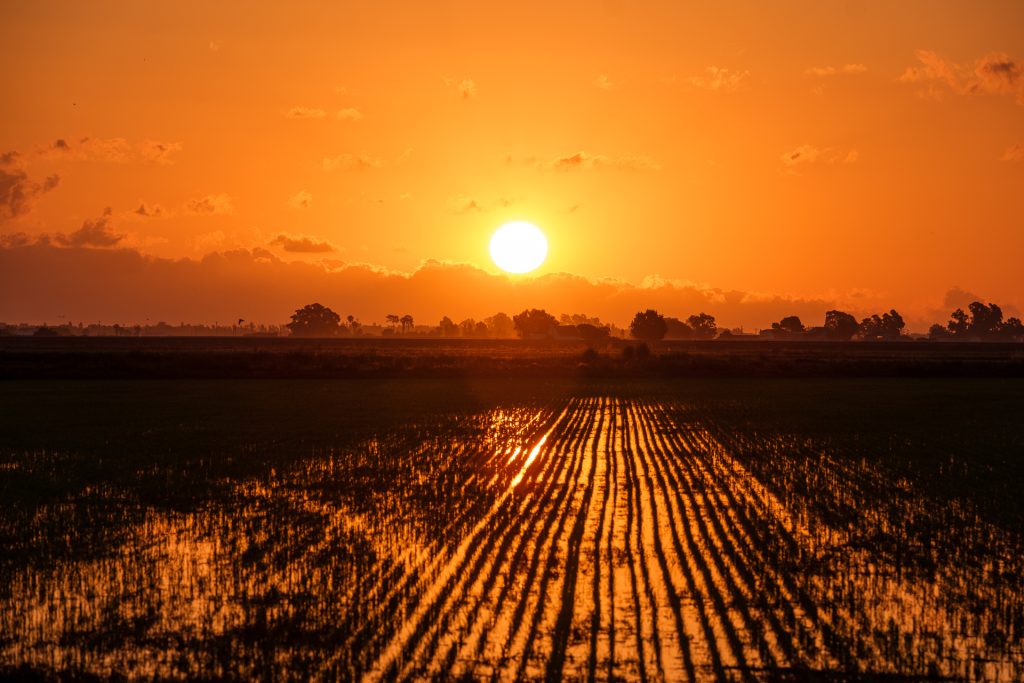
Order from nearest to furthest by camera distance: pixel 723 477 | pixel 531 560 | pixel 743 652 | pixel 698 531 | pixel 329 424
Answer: pixel 743 652, pixel 531 560, pixel 698 531, pixel 723 477, pixel 329 424

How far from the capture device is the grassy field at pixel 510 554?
10.1 metres

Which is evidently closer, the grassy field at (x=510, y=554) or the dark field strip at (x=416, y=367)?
the grassy field at (x=510, y=554)

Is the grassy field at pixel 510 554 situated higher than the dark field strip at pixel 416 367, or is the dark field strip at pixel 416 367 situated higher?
the dark field strip at pixel 416 367

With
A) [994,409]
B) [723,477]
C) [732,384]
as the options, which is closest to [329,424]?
[723,477]

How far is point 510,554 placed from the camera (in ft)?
48.3

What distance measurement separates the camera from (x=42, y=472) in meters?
24.2

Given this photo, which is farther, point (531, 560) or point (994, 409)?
point (994, 409)

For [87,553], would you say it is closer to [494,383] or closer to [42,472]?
[42,472]

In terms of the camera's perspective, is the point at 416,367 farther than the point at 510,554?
Yes

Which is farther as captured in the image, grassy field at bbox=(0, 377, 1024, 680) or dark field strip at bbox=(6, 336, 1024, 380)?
dark field strip at bbox=(6, 336, 1024, 380)

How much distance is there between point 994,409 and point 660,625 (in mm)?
40351

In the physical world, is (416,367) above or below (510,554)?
above

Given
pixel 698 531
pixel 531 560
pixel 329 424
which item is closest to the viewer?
pixel 531 560

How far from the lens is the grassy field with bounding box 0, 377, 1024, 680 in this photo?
1014cm
